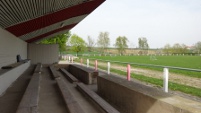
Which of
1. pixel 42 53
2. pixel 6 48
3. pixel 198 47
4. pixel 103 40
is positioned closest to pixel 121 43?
pixel 103 40

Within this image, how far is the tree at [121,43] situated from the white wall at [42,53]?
82.9m

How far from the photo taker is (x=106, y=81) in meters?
5.99

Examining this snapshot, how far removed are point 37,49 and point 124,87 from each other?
16.6 metres

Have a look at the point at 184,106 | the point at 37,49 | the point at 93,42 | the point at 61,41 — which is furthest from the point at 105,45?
the point at 184,106

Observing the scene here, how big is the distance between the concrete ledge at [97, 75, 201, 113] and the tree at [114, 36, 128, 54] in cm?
9670

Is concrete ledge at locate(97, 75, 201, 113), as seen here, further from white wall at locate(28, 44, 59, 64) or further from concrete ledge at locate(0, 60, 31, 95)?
white wall at locate(28, 44, 59, 64)

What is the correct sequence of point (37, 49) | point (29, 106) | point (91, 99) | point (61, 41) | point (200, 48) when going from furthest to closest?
point (200, 48), point (61, 41), point (37, 49), point (91, 99), point (29, 106)

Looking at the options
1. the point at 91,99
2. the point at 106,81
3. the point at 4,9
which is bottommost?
the point at 91,99

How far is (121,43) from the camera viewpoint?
102125 mm

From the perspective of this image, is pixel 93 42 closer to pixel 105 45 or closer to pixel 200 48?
pixel 105 45

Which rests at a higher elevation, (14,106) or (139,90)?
(139,90)

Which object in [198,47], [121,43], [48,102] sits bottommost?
[48,102]

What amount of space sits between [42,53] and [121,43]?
84.1m

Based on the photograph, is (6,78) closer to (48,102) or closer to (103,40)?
(48,102)
